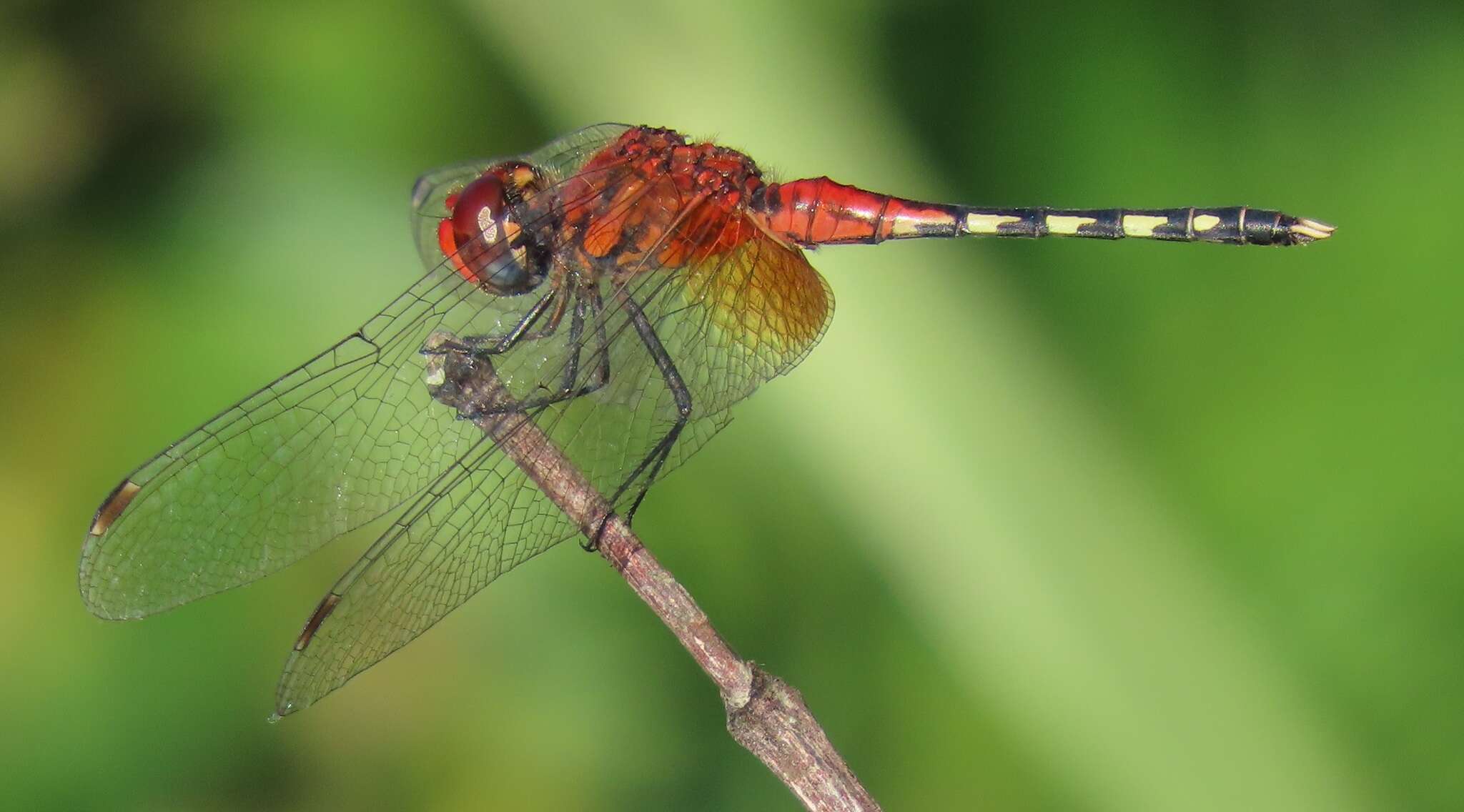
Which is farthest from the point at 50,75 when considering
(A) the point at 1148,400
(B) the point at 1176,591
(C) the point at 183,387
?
(B) the point at 1176,591

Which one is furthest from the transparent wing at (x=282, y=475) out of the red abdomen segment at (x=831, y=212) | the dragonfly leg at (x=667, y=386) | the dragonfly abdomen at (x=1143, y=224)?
the dragonfly abdomen at (x=1143, y=224)

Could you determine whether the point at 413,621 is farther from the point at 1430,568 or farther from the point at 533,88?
the point at 1430,568

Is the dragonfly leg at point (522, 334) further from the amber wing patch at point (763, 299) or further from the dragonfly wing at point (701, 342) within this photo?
the amber wing patch at point (763, 299)

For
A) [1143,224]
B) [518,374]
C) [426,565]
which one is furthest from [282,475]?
[1143,224]

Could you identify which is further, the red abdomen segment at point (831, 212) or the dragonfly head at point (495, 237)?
the red abdomen segment at point (831, 212)

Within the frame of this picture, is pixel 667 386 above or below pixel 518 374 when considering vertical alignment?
below

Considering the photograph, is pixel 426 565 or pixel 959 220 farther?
pixel 959 220

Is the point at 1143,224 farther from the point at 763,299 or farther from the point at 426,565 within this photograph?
the point at 426,565

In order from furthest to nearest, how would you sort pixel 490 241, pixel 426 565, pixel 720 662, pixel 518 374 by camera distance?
pixel 490 241 → pixel 518 374 → pixel 426 565 → pixel 720 662
